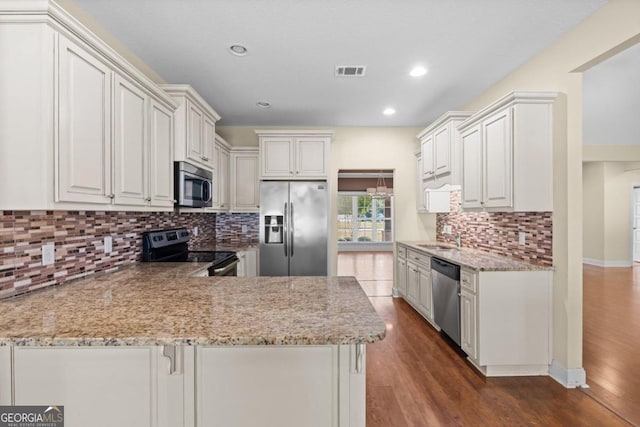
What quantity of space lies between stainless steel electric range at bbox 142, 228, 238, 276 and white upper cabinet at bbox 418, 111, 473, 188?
274 cm

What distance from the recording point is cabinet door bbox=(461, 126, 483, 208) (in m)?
3.12

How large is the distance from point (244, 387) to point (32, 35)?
5.97 feet

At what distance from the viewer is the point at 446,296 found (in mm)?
3225

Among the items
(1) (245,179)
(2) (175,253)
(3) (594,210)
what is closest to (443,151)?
(1) (245,179)

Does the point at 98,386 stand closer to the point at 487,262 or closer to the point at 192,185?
the point at 192,185

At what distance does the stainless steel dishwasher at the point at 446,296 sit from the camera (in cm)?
302

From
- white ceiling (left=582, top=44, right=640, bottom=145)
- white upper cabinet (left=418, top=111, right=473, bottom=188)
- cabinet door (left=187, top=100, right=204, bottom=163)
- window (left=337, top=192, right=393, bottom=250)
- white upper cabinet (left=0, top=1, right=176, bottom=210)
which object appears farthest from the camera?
window (left=337, top=192, right=393, bottom=250)

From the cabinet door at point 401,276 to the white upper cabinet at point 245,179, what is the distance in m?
2.34

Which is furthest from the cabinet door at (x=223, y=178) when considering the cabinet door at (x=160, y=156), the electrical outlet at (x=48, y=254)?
the electrical outlet at (x=48, y=254)

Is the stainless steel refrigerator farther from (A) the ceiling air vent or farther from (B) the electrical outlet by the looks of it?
(B) the electrical outlet

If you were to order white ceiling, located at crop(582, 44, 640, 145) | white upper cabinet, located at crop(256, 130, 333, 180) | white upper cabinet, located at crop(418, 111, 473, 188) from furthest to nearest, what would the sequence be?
1. white upper cabinet, located at crop(256, 130, 333, 180)
2. white upper cabinet, located at crop(418, 111, 473, 188)
3. white ceiling, located at crop(582, 44, 640, 145)

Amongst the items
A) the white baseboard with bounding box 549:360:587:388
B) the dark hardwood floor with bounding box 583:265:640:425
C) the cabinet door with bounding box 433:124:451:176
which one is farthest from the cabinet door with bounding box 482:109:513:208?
the dark hardwood floor with bounding box 583:265:640:425

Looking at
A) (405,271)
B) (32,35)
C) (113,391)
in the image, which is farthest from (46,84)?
(405,271)

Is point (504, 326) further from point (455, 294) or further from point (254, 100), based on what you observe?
point (254, 100)
